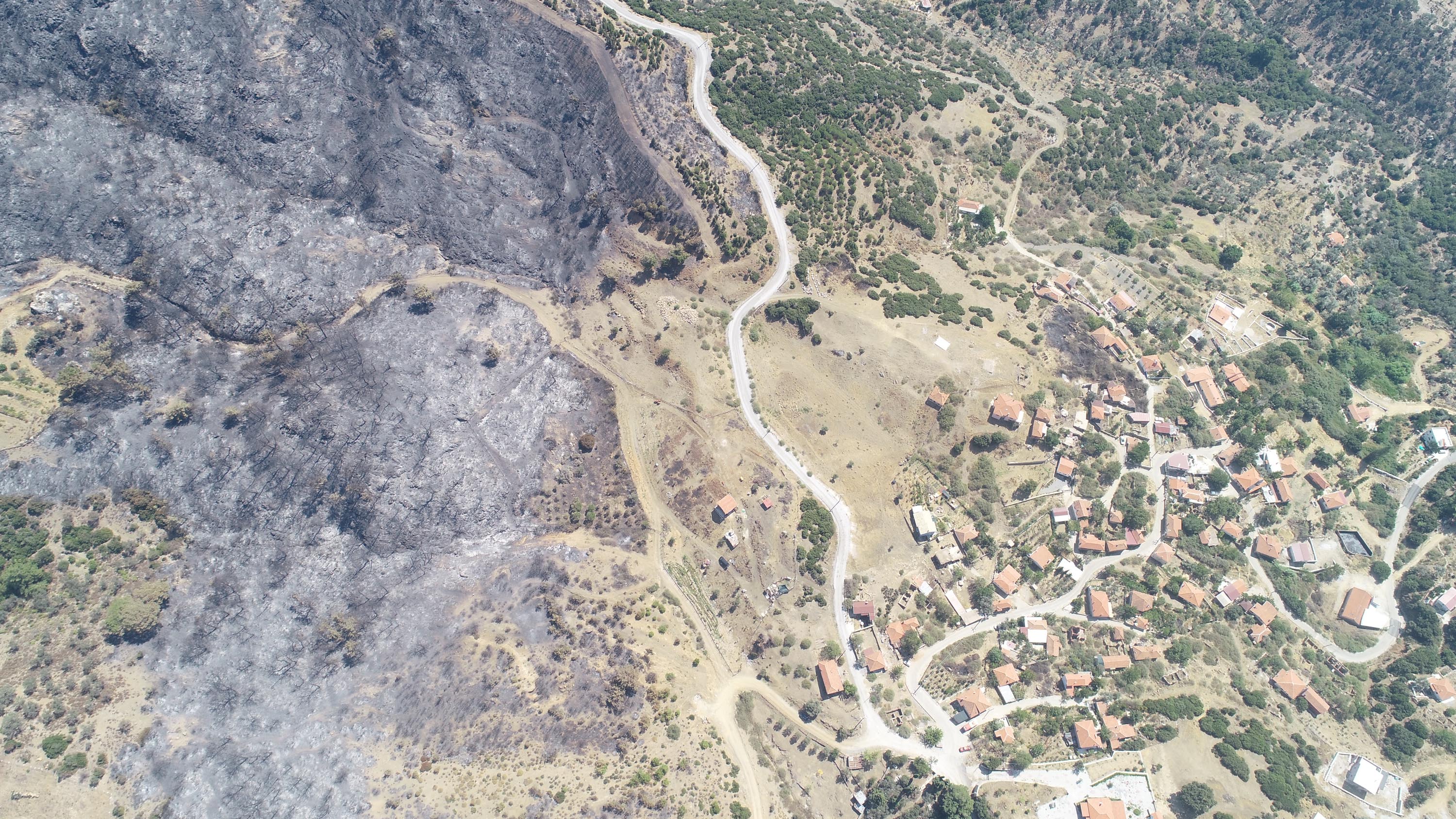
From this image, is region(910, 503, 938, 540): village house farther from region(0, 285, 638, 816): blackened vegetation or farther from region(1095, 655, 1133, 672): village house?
region(0, 285, 638, 816): blackened vegetation

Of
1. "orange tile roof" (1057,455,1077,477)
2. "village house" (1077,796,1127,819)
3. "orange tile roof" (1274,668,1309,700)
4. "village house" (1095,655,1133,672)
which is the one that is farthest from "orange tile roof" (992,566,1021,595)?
"orange tile roof" (1274,668,1309,700)

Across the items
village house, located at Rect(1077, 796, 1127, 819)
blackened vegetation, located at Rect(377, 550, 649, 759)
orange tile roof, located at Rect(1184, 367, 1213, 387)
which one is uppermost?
orange tile roof, located at Rect(1184, 367, 1213, 387)

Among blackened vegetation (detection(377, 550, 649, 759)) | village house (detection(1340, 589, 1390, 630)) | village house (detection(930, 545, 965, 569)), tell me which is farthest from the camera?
village house (detection(1340, 589, 1390, 630))

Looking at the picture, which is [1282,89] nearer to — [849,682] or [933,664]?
[933,664]

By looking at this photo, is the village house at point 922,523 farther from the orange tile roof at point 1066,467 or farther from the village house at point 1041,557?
the orange tile roof at point 1066,467

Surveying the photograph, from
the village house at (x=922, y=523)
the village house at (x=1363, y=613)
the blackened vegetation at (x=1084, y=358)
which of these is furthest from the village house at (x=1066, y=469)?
the village house at (x=1363, y=613)

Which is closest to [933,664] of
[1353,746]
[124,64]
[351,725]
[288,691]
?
[1353,746]

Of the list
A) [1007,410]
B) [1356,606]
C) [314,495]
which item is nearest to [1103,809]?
[1356,606]
